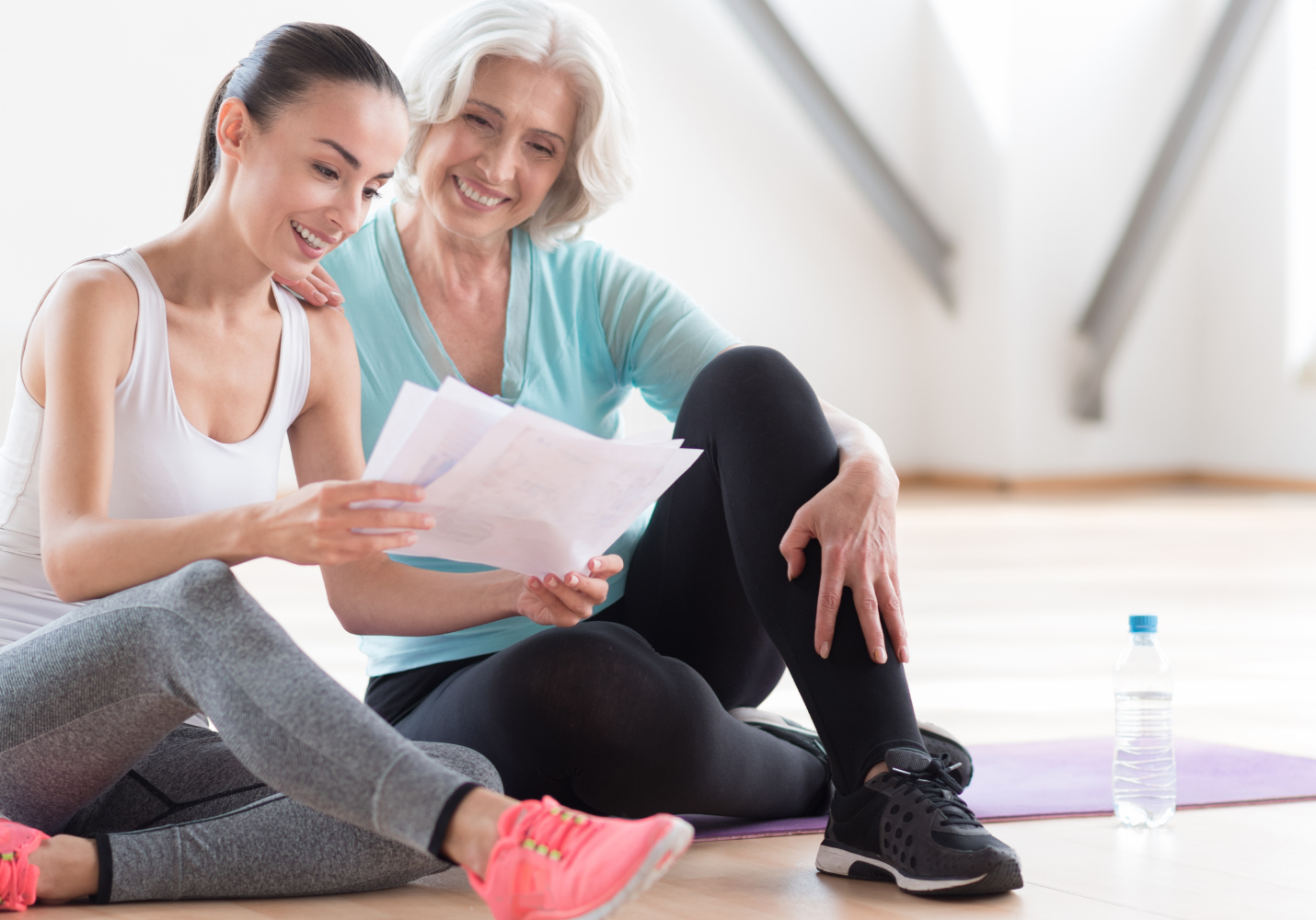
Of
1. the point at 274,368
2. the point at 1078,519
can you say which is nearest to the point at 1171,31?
the point at 1078,519

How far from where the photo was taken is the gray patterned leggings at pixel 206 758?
103 cm

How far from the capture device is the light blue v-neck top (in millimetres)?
1592

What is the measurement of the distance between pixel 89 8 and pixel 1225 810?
15.4 feet

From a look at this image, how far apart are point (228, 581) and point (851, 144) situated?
5.58 meters

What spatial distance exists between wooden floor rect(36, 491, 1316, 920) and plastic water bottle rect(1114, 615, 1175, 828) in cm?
3

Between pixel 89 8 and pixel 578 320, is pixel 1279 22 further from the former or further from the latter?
pixel 578 320

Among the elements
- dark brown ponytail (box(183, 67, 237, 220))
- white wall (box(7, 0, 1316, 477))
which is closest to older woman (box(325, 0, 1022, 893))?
dark brown ponytail (box(183, 67, 237, 220))

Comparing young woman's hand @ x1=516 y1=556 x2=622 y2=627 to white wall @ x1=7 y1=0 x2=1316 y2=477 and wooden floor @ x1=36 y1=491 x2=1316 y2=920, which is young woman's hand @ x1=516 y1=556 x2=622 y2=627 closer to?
wooden floor @ x1=36 y1=491 x2=1316 y2=920

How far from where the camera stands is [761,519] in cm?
137

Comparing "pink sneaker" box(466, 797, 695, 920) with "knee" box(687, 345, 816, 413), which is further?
"knee" box(687, 345, 816, 413)

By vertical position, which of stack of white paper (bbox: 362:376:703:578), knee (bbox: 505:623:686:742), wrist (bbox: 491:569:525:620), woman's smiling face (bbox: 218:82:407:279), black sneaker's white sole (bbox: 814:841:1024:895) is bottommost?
black sneaker's white sole (bbox: 814:841:1024:895)

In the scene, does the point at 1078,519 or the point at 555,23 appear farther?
the point at 1078,519

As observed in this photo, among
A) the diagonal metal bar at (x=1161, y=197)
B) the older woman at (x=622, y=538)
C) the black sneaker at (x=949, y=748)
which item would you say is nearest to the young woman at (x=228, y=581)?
the older woman at (x=622, y=538)

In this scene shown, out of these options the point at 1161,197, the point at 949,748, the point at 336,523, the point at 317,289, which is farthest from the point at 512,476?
the point at 1161,197
